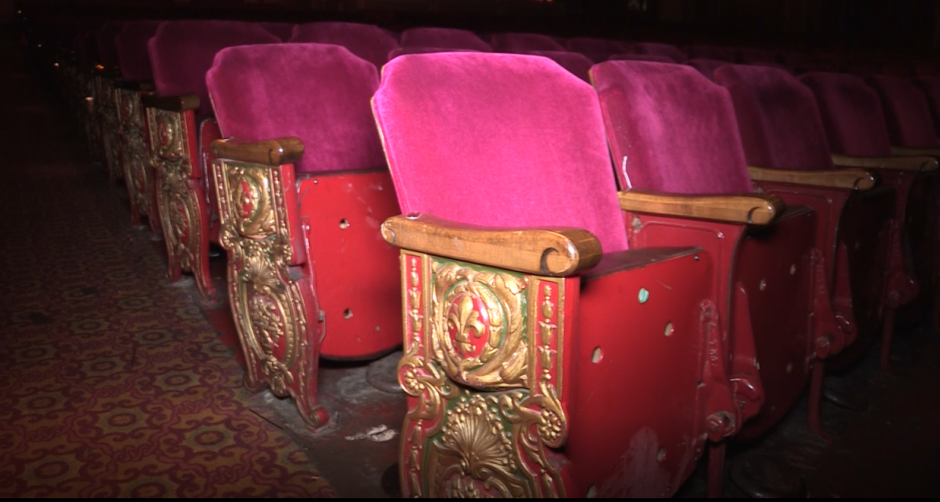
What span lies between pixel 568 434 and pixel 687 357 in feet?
0.51

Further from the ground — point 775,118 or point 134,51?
point 134,51

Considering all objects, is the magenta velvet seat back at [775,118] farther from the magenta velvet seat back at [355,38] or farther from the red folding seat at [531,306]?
the magenta velvet seat back at [355,38]

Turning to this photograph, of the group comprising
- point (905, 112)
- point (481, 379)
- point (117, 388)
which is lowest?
point (117, 388)

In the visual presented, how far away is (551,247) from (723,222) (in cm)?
23

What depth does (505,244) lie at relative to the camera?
411 mm

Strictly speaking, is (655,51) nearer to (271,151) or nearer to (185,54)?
(185,54)

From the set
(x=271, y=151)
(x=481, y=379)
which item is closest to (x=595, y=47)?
(x=271, y=151)

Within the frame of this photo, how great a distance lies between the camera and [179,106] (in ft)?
3.20

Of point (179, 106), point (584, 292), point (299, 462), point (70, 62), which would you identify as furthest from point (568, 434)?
point (70, 62)

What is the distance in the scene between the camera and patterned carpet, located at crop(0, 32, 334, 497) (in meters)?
0.64

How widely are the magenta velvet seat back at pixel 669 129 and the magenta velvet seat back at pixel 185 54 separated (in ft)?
2.16

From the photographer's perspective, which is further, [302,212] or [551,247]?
[302,212]

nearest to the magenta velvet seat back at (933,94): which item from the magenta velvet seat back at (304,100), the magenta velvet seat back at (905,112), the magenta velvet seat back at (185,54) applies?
the magenta velvet seat back at (905,112)

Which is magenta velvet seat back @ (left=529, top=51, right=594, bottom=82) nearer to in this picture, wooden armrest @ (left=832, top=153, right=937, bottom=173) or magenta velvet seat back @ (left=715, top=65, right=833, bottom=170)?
magenta velvet seat back @ (left=715, top=65, right=833, bottom=170)
